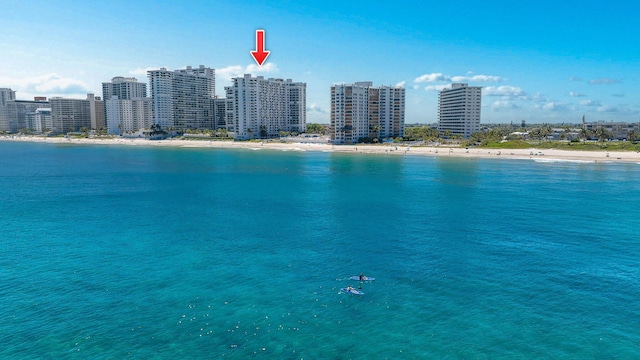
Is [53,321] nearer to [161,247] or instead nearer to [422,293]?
[161,247]

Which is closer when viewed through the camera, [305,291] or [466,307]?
[466,307]

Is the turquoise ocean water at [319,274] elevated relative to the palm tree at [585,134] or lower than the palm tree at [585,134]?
lower

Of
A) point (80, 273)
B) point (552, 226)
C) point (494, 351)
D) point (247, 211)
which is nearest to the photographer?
point (494, 351)

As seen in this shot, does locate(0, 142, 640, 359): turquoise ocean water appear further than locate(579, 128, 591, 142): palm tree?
No

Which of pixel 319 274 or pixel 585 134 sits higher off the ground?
pixel 585 134

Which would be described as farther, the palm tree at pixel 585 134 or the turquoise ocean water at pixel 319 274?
the palm tree at pixel 585 134

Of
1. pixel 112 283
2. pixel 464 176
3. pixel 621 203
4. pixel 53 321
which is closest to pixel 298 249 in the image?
pixel 112 283

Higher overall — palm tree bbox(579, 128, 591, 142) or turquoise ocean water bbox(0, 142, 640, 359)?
palm tree bbox(579, 128, 591, 142)

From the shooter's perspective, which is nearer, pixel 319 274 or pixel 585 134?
pixel 319 274
